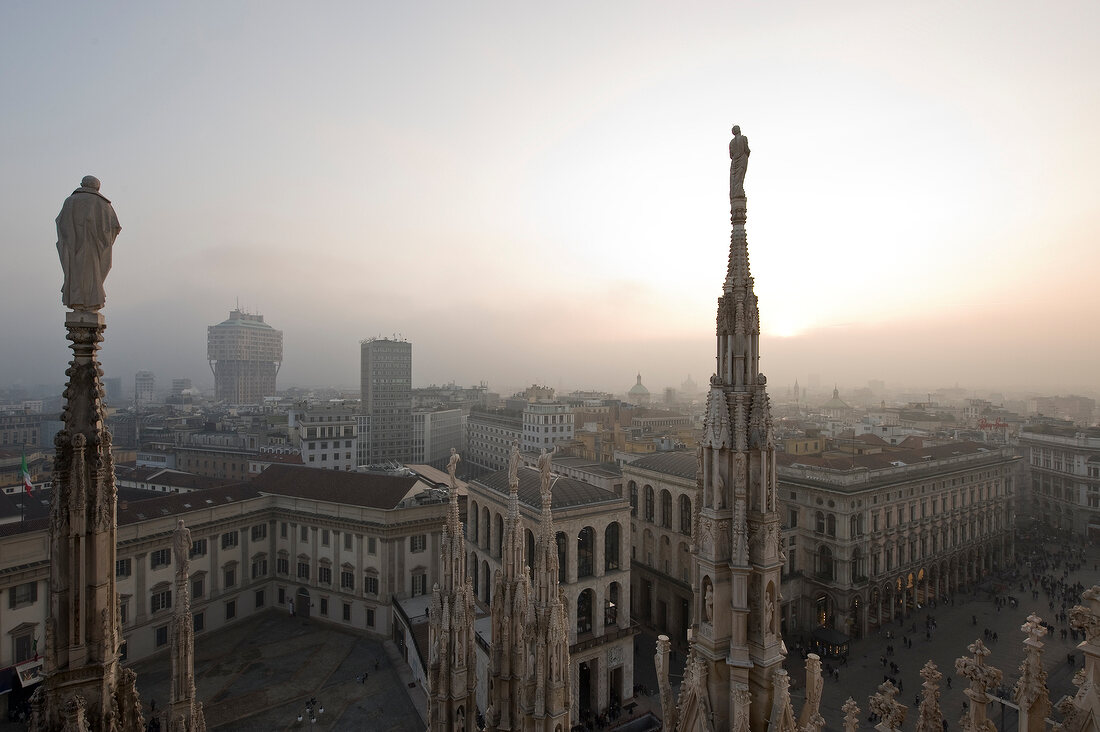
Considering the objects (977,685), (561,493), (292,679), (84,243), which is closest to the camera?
(84,243)

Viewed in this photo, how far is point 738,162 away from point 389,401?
11580 cm

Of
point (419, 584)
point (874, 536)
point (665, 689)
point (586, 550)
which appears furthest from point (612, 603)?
point (665, 689)

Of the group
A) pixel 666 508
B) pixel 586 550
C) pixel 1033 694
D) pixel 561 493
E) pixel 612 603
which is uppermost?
pixel 1033 694

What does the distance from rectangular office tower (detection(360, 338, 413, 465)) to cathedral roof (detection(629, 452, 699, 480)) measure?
7906 cm

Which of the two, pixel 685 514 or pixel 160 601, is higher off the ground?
pixel 685 514

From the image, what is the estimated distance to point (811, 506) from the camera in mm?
46562

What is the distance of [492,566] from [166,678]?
22639 mm

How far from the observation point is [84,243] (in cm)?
570

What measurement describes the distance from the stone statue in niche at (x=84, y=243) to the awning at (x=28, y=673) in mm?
38611

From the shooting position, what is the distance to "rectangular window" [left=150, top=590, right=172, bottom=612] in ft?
127

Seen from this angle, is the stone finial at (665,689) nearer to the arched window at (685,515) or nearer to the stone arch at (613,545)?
the stone arch at (613,545)

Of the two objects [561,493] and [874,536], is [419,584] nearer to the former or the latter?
[561,493]

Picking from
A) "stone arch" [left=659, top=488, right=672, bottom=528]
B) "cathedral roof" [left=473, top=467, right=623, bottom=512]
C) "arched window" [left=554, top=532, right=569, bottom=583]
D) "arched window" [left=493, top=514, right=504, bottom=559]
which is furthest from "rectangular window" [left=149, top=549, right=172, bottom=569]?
"stone arch" [left=659, top=488, right=672, bottom=528]

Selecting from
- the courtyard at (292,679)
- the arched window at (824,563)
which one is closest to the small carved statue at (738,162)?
the courtyard at (292,679)
